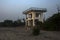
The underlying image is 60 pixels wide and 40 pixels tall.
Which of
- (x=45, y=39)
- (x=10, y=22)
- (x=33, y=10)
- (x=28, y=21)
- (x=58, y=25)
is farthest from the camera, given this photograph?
(x=10, y=22)

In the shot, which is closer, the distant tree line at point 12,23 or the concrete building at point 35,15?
the concrete building at point 35,15

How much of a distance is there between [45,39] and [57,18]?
21.0 metres

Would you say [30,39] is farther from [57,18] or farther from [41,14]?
[41,14]

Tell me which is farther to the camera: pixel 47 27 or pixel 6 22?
pixel 6 22

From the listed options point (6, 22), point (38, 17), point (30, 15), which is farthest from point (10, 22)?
point (38, 17)

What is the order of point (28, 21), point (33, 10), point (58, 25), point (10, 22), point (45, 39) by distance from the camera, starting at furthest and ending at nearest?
1. point (10, 22)
2. point (28, 21)
3. point (33, 10)
4. point (58, 25)
5. point (45, 39)

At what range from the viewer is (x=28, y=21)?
71.6m

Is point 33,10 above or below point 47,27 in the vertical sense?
above

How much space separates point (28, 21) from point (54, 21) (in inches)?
1104

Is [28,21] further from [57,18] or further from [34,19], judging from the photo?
[57,18]

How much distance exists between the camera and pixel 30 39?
25.2 m

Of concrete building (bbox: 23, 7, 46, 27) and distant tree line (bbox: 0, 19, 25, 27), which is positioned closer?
concrete building (bbox: 23, 7, 46, 27)

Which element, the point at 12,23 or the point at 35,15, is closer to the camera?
the point at 35,15

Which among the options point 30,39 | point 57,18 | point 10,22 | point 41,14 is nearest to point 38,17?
point 41,14
